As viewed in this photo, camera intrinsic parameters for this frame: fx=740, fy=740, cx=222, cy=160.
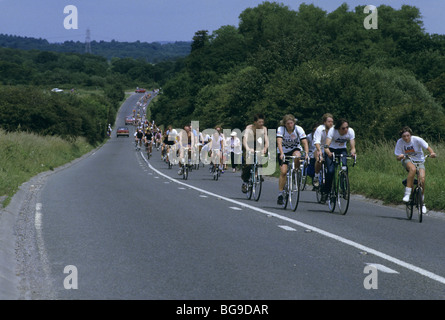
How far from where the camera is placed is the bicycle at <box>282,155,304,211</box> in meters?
14.2

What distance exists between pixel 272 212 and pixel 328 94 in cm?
2961

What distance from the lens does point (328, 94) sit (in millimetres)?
42844

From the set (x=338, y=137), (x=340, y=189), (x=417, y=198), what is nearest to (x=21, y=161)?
(x=338, y=137)

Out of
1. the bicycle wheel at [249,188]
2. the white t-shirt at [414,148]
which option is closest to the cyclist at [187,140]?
the bicycle wheel at [249,188]

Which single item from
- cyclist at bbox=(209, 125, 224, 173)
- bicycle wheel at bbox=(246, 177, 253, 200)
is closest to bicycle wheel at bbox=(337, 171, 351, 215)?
bicycle wheel at bbox=(246, 177, 253, 200)

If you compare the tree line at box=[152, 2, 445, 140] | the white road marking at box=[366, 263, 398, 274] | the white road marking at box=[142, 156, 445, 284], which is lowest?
the white road marking at box=[142, 156, 445, 284]

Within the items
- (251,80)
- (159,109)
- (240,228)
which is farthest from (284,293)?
(159,109)

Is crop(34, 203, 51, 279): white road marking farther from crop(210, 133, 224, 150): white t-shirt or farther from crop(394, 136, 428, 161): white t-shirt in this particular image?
crop(210, 133, 224, 150): white t-shirt

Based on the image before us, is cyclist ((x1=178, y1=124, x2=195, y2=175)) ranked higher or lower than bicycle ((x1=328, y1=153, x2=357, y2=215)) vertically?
higher

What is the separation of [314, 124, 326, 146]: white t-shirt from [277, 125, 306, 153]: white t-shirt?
293 millimetres

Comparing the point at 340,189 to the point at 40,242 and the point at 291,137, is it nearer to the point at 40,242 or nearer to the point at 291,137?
the point at 291,137

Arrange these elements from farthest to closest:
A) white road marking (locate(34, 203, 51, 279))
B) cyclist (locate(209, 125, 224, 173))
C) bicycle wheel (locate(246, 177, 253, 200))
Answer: cyclist (locate(209, 125, 224, 173)), bicycle wheel (locate(246, 177, 253, 200)), white road marking (locate(34, 203, 51, 279))

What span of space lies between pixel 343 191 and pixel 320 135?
132cm

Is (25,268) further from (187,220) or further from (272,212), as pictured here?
(272,212)
